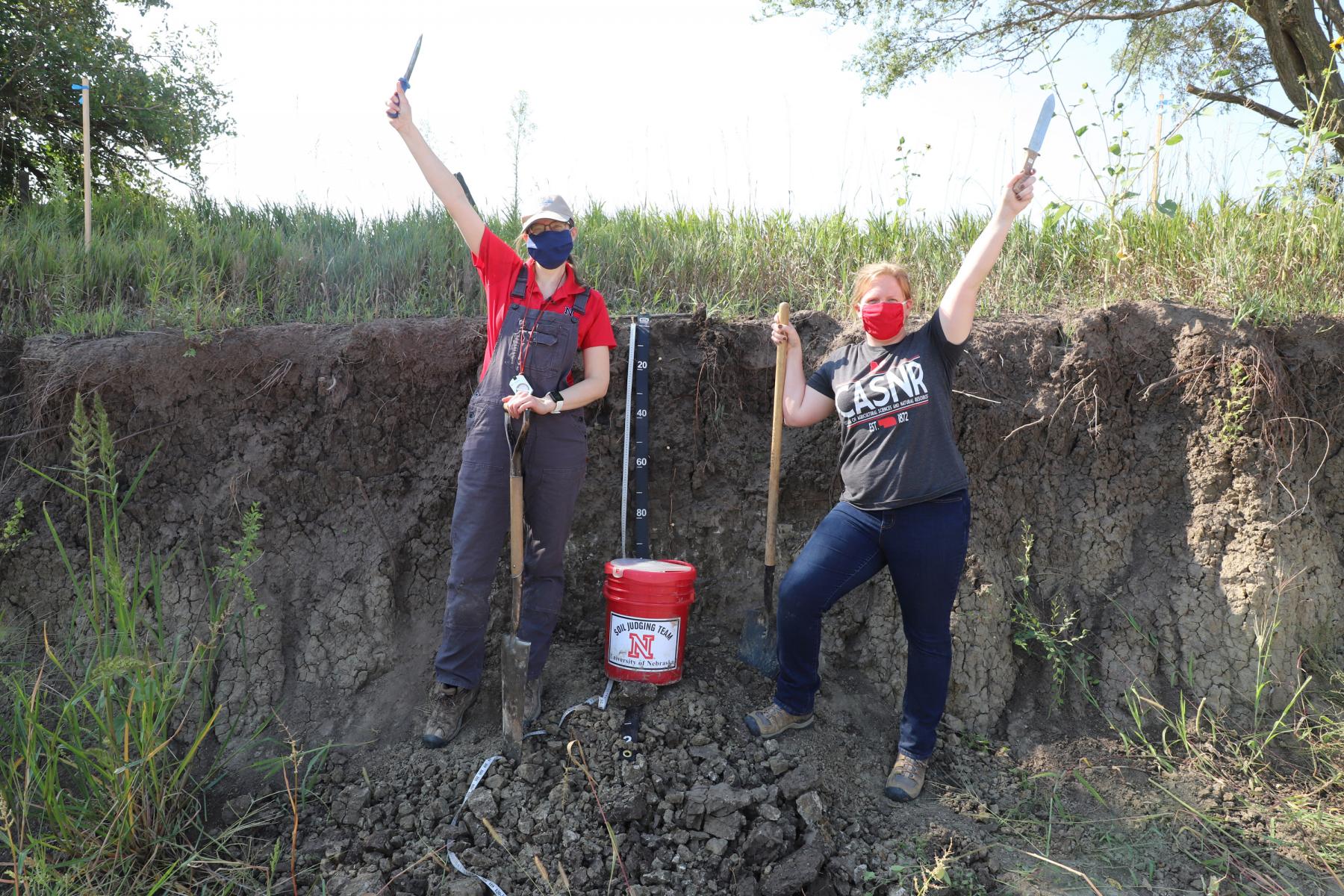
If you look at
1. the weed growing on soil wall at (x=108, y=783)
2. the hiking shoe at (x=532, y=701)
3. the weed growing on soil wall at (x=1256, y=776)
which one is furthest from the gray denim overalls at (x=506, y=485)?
the weed growing on soil wall at (x=1256, y=776)

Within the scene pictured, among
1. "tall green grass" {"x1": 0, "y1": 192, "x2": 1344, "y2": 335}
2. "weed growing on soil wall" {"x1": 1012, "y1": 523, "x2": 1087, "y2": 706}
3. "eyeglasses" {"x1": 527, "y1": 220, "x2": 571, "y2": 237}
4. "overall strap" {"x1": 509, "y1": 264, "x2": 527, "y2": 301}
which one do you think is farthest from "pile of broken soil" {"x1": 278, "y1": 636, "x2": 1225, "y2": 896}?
"tall green grass" {"x1": 0, "y1": 192, "x2": 1344, "y2": 335}

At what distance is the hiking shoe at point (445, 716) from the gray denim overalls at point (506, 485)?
0.23 feet

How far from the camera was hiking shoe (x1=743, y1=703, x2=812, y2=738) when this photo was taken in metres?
3.75

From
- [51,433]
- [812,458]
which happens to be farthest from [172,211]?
[812,458]

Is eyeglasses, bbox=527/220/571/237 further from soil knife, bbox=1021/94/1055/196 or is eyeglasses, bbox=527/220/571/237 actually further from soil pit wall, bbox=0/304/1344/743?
soil knife, bbox=1021/94/1055/196

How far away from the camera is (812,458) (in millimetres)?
4621

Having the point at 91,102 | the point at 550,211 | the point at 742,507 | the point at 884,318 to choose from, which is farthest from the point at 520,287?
the point at 91,102

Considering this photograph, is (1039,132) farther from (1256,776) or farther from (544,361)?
(1256,776)

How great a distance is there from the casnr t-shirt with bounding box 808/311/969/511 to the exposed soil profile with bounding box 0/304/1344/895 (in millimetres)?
1054

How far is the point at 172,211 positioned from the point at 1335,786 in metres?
8.40

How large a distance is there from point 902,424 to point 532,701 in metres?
2.02

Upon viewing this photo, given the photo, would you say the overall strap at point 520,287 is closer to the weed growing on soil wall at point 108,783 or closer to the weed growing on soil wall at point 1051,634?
the weed growing on soil wall at point 108,783

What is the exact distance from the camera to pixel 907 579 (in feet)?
11.2

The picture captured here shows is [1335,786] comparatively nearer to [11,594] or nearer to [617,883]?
[617,883]
